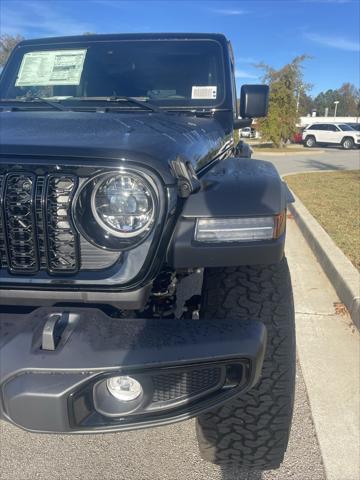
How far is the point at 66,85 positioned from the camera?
8.90 feet

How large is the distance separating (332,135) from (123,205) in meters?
32.4

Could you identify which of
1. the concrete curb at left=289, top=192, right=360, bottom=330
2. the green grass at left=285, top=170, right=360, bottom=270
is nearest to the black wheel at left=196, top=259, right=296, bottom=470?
the concrete curb at left=289, top=192, right=360, bottom=330

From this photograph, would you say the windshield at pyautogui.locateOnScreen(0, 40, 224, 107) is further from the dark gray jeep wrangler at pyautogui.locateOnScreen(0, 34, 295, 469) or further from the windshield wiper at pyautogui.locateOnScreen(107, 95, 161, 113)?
the dark gray jeep wrangler at pyautogui.locateOnScreen(0, 34, 295, 469)

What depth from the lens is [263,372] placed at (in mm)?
1705

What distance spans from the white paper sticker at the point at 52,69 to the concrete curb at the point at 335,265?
259 centimetres

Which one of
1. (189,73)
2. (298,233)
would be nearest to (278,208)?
(189,73)

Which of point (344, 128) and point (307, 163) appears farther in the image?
point (344, 128)

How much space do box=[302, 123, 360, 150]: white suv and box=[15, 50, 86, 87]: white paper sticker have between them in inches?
1188

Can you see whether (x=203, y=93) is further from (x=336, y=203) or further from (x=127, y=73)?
(x=336, y=203)

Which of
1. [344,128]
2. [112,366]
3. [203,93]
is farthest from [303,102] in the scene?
[112,366]

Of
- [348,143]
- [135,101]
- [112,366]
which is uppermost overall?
[135,101]

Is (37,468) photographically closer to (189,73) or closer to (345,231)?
(189,73)

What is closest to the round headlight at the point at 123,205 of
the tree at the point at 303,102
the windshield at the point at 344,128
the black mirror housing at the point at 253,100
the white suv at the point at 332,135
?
the black mirror housing at the point at 253,100

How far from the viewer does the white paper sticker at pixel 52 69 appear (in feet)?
8.89
